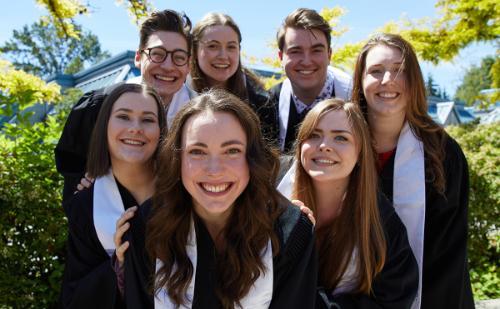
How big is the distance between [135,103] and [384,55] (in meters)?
1.35

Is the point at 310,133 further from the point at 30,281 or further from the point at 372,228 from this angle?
the point at 30,281

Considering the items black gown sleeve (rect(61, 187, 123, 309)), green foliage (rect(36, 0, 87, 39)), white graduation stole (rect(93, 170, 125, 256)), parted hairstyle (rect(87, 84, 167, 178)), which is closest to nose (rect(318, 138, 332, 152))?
parted hairstyle (rect(87, 84, 167, 178))

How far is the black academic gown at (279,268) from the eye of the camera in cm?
231

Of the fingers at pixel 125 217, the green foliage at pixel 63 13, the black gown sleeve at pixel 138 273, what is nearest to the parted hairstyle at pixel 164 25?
the fingers at pixel 125 217

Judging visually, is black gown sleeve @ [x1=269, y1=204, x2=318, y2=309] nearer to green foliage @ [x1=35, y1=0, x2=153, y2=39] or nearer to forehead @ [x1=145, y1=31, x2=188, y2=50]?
forehead @ [x1=145, y1=31, x2=188, y2=50]

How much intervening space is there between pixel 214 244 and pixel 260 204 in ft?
0.89

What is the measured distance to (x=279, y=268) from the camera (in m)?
2.34

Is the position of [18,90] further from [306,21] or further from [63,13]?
[306,21]

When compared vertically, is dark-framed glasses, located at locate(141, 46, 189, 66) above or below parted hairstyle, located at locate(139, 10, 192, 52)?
below

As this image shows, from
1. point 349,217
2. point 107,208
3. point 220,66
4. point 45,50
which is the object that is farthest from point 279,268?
point 45,50

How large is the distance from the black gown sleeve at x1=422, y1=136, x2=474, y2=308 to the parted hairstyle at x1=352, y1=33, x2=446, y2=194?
0.19 feet

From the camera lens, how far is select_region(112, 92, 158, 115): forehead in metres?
2.69

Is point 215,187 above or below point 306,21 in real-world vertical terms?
below

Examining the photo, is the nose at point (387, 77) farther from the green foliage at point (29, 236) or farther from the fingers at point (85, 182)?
the green foliage at point (29, 236)
